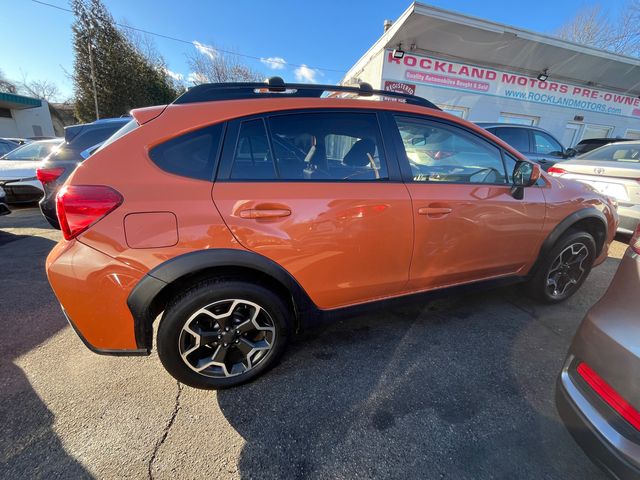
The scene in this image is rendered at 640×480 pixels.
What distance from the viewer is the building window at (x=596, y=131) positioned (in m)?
11.9

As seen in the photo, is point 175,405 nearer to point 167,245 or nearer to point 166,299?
point 166,299

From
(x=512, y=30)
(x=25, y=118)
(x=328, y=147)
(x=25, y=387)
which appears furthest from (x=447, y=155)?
(x=25, y=118)

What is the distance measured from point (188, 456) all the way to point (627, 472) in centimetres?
190

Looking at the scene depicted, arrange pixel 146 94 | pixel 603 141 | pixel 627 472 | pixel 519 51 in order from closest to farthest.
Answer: pixel 627 472 → pixel 603 141 → pixel 519 51 → pixel 146 94

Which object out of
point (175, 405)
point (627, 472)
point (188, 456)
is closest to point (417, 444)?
point (627, 472)

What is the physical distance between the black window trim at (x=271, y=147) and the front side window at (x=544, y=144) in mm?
6146

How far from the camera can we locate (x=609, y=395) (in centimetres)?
118

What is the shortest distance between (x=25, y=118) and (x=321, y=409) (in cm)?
3745

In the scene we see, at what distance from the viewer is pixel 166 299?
5.54ft

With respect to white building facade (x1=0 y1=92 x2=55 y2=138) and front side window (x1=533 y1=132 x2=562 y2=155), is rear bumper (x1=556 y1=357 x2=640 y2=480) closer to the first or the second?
front side window (x1=533 y1=132 x2=562 y2=155)

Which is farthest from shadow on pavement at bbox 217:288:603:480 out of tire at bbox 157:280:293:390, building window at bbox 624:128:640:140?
building window at bbox 624:128:640:140

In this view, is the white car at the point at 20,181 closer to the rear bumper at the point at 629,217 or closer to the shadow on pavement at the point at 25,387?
the shadow on pavement at the point at 25,387

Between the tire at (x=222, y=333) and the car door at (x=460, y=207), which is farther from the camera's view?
the car door at (x=460, y=207)

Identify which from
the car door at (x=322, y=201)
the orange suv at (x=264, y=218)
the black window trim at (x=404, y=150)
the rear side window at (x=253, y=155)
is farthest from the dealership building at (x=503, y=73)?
the rear side window at (x=253, y=155)
